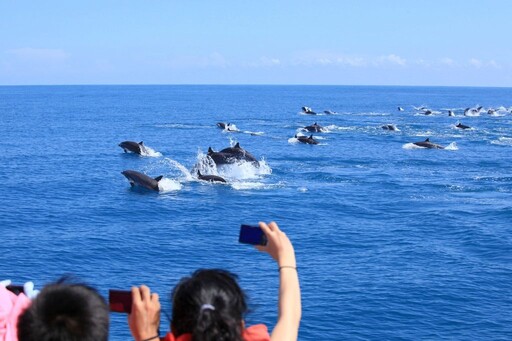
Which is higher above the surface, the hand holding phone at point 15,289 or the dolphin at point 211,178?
the hand holding phone at point 15,289

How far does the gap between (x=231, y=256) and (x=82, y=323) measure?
25.9 metres

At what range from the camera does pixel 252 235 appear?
549cm

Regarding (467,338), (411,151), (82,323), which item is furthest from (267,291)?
(411,151)

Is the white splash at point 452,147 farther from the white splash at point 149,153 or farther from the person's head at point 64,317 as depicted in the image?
the person's head at point 64,317

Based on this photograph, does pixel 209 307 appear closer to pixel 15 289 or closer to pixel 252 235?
pixel 252 235

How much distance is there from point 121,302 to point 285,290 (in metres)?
1.28

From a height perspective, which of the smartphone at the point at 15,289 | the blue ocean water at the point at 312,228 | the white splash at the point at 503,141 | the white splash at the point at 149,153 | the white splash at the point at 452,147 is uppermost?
the smartphone at the point at 15,289

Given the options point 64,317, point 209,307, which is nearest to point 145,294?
point 209,307

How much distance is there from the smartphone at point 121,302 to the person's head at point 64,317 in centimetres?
51

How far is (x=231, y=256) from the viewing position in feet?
98.4

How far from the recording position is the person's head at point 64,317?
4.21m

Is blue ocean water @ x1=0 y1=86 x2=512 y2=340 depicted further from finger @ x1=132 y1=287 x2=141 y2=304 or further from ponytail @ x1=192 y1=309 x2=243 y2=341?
finger @ x1=132 y1=287 x2=141 y2=304

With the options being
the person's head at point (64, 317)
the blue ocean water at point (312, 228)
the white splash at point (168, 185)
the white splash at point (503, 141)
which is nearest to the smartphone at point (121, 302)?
the person's head at point (64, 317)

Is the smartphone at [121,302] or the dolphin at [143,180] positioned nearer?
the smartphone at [121,302]
